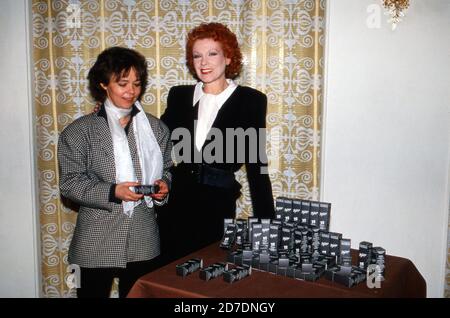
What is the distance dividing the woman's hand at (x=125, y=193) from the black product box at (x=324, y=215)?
2.93 ft

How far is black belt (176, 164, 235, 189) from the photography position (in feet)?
8.38

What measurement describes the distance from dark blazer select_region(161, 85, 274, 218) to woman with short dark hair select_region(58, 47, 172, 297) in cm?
28

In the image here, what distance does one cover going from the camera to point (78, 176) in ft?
7.41

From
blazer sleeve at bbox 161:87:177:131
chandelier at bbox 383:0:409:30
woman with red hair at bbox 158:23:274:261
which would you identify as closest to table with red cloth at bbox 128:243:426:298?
woman with red hair at bbox 158:23:274:261

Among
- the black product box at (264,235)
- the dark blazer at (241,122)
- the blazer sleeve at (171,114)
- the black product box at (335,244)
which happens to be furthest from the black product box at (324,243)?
the blazer sleeve at (171,114)

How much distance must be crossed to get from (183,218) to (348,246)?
1018mm

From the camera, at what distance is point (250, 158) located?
2725 mm

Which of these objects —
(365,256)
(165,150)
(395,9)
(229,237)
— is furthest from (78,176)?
(395,9)

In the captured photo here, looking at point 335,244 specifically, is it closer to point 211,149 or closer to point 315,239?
point 315,239

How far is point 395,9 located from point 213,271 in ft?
6.97

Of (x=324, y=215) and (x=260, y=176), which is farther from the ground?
(x=260, y=176)

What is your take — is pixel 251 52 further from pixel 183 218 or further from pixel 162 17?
pixel 183 218

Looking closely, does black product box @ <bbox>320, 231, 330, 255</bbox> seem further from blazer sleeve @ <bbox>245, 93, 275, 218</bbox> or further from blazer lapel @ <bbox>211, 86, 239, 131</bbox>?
blazer lapel @ <bbox>211, 86, 239, 131</bbox>
